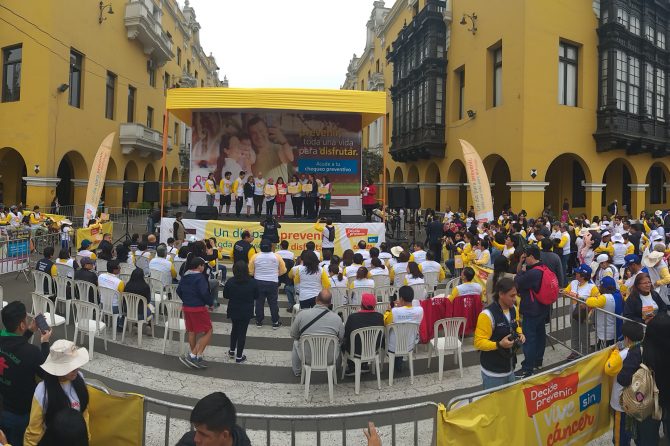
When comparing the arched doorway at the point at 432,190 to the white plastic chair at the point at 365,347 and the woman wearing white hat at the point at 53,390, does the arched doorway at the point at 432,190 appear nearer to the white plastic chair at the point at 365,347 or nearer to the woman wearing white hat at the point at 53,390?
the white plastic chair at the point at 365,347

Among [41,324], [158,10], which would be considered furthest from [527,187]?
[158,10]

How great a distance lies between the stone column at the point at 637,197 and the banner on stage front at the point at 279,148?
15276 mm

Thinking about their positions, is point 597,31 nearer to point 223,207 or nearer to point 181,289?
point 223,207

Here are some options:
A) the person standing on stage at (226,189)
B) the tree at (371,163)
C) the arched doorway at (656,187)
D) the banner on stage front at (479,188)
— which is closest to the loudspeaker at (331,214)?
the person standing on stage at (226,189)

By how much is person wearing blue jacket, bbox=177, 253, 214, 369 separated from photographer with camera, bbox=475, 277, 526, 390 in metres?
4.01

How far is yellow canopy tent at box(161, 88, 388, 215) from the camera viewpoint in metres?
15.6

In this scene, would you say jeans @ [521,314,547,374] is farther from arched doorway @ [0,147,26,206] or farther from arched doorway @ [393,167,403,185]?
arched doorway @ [393,167,403,185]

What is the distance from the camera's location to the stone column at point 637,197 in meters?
24.3

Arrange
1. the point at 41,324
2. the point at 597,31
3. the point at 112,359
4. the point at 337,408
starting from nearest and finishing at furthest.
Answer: the point at 41,324, the point at 337,408, the point at 112,359, the point at 597,31

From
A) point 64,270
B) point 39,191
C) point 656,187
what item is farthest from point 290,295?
point 656,187

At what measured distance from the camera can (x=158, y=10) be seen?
109ft

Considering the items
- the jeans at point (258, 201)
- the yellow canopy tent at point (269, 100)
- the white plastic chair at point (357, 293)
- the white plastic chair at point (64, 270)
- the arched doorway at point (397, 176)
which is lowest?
the white plastic chair at point (357, 293)

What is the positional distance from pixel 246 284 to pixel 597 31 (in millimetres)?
21818

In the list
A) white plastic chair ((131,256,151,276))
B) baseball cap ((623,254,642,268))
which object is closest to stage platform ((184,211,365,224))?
white plastic chair ((131,256,151,276))
